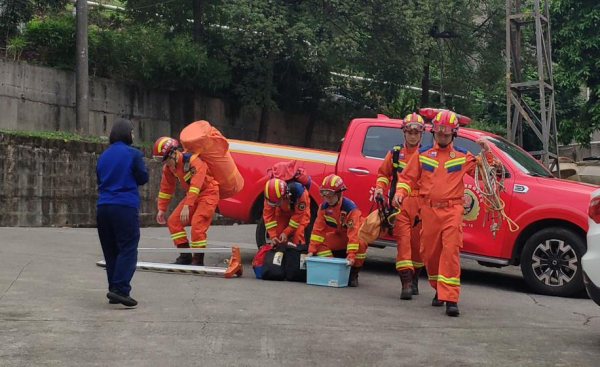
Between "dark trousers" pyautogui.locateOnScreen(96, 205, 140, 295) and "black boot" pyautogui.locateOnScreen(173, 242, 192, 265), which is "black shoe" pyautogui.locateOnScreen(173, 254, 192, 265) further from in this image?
"dark trousers" pyautogui.locateOnScreen(96, 205, 140, 295)

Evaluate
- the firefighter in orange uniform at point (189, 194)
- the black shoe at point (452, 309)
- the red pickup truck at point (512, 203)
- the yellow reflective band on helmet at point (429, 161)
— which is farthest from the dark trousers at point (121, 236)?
the red pickup truck at point (512, 203)

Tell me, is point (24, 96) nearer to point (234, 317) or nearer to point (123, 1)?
point (123, 1)

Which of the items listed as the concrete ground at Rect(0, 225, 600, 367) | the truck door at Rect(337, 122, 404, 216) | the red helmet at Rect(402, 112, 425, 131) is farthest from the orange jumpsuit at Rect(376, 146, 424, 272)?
Result: the truck door at Rect(337, 122, 404, 216)

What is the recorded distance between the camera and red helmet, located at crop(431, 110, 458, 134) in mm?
7316

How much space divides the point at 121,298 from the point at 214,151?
127 inches

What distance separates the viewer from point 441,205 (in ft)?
23.8

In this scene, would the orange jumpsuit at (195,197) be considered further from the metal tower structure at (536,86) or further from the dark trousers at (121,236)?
the metal tower structure at (536,86)

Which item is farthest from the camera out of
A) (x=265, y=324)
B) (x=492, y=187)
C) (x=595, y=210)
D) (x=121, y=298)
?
(x=492, y=187)

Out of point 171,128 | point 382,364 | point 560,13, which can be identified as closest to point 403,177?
point 382,364

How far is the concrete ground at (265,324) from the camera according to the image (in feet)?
17.1

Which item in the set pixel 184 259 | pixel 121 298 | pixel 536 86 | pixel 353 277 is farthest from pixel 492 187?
pixel 536 86

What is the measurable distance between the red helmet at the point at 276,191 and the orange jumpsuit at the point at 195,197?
760 mm

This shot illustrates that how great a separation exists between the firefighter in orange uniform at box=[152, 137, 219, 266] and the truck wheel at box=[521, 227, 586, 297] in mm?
3750

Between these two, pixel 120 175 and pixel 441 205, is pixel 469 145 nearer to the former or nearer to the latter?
pixel 441 205
